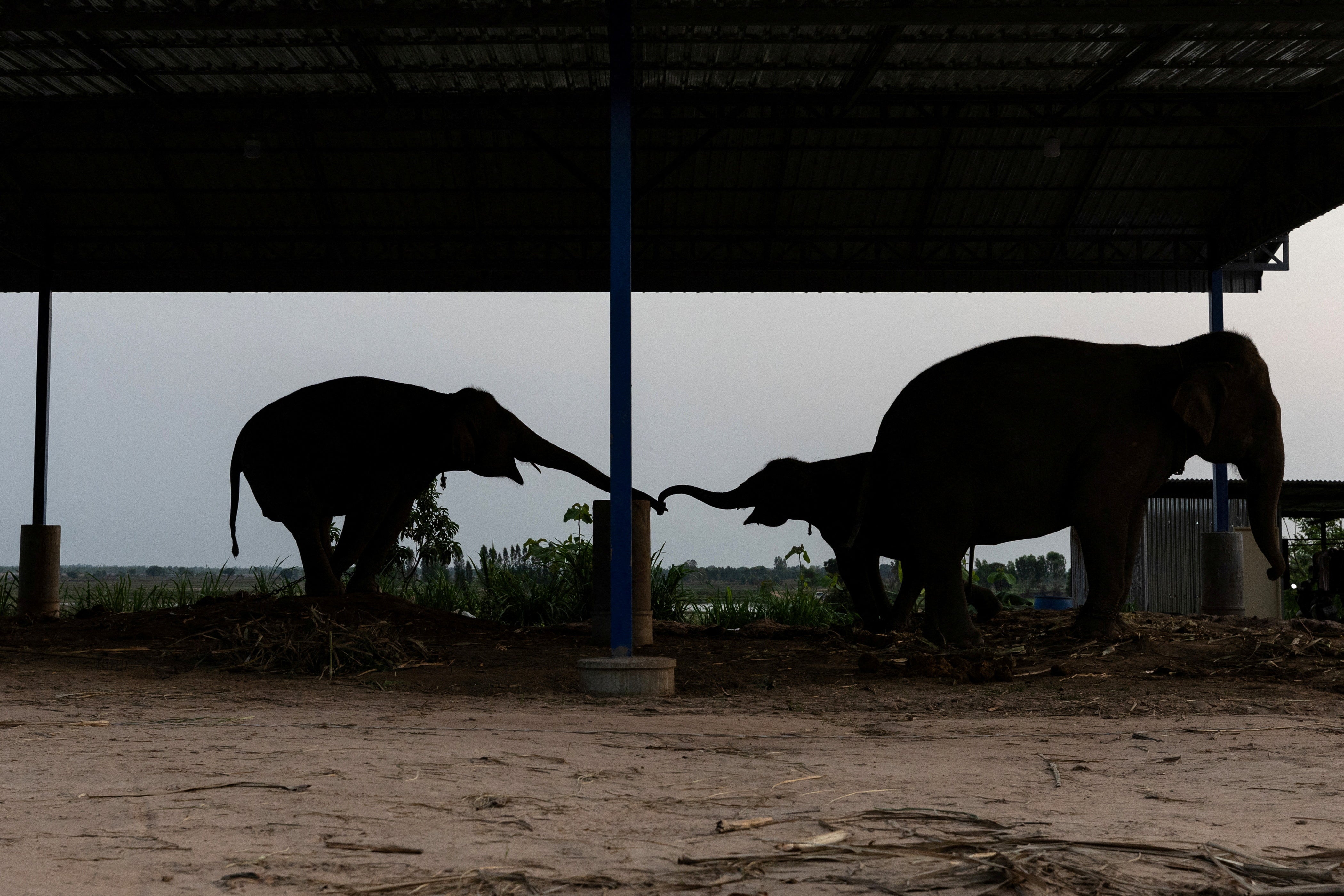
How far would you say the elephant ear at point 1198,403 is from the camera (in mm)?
9305

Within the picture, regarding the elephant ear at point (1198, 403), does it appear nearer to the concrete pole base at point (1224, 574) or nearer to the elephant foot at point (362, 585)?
the concrete pole base at point (1224, 574)

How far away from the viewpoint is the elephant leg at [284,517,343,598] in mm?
12016

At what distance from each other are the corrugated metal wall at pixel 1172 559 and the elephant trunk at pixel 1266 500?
34.0 feet

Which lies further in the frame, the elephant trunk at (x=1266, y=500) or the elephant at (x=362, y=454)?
the elephant at (x=362, y=454)

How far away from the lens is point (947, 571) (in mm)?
9883

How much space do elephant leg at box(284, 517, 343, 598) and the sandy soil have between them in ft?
12.9
